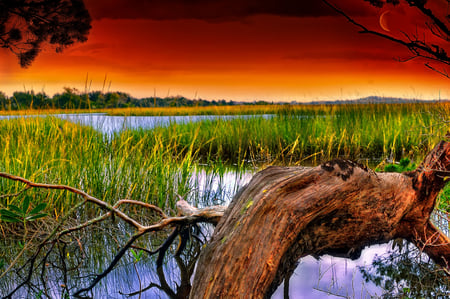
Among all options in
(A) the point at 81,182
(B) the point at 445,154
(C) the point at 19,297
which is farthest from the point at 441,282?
(A) the point at 81,182

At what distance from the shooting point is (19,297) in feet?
6.17

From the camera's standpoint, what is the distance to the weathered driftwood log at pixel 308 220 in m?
1.42


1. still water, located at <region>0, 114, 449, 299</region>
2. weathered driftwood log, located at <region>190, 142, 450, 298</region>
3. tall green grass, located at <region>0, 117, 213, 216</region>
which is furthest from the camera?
tall green grass, located at <region>0, 117, 213, 216</region>

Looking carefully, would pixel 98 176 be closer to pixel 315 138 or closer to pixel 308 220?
pixel 308 220

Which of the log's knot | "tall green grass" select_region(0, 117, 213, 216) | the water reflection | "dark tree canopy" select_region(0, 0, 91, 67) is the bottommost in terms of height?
the water reflection

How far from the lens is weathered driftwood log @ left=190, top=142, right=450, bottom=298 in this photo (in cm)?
142

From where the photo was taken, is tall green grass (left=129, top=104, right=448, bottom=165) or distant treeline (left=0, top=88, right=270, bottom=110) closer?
distant treeline (left=0, top=88, right=270, bottom=110)

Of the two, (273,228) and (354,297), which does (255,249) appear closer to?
(273,228)

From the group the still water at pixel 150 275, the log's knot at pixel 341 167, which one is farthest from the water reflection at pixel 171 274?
the log's knot at pixel 341 167

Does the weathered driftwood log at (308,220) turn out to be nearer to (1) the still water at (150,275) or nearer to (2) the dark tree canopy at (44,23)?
(1) the still water at (150,275)

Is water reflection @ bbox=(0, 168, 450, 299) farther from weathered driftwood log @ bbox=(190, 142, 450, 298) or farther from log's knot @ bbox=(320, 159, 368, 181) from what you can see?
log's knot @ bbox=(320, 159, 368, 181)

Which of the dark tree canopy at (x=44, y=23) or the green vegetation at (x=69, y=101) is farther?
the dark tree canopy at (x=44, y=23)

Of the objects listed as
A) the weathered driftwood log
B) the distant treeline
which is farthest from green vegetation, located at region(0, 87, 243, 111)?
the weathered driftwood log

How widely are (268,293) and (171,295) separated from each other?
690 millimetres
